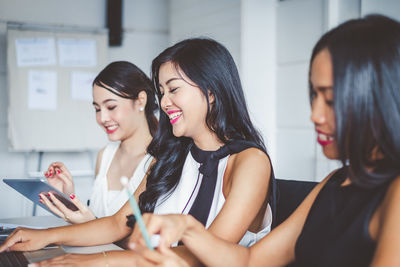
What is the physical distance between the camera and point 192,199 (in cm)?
160

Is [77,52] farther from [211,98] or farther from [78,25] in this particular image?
[211,98]

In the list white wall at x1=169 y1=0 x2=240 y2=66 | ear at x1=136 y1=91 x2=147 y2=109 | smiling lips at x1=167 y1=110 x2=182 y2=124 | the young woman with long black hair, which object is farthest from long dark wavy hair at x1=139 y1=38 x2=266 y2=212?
white wall at x1=169 y1=0 x2=240 y2=66

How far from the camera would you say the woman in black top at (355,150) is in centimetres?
86

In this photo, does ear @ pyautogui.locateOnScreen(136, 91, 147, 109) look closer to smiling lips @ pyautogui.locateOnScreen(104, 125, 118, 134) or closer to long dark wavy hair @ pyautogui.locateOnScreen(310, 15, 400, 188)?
smiling lips @ pyautogui.locateOnScreen(104, 125, 118, 134)

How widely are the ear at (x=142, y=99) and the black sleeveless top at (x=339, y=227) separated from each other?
1.36 m

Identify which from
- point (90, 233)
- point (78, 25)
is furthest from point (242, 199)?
point (78, 25)

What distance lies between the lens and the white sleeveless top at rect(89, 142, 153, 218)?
2.13 metres

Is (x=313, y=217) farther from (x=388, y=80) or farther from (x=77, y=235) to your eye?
(x=77, y=235)

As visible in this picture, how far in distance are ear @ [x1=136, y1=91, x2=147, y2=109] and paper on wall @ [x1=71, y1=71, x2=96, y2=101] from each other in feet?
5.27

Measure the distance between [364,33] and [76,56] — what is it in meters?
3.24

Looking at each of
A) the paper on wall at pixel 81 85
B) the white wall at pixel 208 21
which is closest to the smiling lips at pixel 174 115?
the white wall at pixel 208 21

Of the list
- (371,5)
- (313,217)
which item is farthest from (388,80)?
(371,5)

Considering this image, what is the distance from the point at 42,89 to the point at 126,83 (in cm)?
176

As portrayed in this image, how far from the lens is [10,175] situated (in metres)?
3.84
